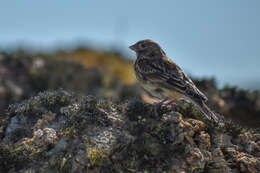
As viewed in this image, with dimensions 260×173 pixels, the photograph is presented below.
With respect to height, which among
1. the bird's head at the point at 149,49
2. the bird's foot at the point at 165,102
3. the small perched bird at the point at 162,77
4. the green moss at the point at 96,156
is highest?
the bird's head at the point at 149,49

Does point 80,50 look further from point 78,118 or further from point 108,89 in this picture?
point 78,118

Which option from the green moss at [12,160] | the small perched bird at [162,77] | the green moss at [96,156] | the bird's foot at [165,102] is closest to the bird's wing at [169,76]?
the small perched bird at [162,77]

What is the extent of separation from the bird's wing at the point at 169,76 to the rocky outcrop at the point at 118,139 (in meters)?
0.29

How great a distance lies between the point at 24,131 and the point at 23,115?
1.42 feet

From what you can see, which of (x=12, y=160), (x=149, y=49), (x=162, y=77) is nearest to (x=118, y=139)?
(x=12, y=160)

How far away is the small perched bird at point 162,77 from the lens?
24.6 feet

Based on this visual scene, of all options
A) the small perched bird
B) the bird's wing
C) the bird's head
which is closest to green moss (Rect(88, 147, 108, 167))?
the small perched bird

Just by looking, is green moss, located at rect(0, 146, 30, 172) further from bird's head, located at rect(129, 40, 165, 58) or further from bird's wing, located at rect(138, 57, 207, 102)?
bird's head, located at rect(129, 40, 165, 58)

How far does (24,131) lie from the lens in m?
7.18

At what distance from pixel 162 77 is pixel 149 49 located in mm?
1236

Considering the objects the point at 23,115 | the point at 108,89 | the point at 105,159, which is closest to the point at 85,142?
the point at 105,159

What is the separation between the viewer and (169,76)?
793 cm

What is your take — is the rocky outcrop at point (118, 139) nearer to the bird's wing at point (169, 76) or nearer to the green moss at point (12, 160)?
the green moss at point (12, 160)

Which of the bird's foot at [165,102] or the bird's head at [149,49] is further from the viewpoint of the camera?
the bird's head at [149,49]
